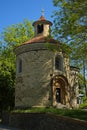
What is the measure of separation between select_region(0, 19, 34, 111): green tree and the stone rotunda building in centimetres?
872

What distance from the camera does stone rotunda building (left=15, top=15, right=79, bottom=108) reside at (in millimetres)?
29156

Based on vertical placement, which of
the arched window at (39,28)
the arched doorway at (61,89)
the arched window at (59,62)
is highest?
the arched window at (39,28)

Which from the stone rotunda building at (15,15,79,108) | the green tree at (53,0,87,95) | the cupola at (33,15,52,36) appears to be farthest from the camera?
the cupola at (33,15,52,36)

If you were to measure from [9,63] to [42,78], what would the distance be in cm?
1314

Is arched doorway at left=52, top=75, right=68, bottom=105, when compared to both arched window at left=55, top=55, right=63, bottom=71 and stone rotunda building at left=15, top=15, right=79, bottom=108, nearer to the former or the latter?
stone rotunda building at left=15, top=15, right=79, bottom=108

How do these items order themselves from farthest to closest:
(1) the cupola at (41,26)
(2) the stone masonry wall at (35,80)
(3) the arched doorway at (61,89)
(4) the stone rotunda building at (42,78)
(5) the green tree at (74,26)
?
(1) the cupola at (41,26), (3) the arched doorway at (61,89), (4) the stone rotunda building at (42,78), (2) the stone masonry wall at (35,80), (5) the green tree at (74,26)

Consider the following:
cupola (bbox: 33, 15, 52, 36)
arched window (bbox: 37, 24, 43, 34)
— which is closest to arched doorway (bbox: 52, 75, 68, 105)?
cupola (bbox: 33, 15, 52, 36)

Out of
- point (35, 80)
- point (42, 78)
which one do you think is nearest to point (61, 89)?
point (42, 78)

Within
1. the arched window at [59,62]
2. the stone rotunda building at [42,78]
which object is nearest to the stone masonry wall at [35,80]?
the stone rotunda building at [42,78]

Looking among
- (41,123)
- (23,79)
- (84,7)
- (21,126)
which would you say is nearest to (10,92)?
(23,79)

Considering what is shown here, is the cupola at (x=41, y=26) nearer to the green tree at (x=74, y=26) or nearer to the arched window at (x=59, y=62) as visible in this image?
the arched window at (x=59, y=62)

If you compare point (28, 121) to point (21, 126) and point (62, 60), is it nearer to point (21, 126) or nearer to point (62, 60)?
point (21, 126)

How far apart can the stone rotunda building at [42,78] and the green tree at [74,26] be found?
19.4ft

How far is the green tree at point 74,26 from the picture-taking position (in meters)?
19.5
